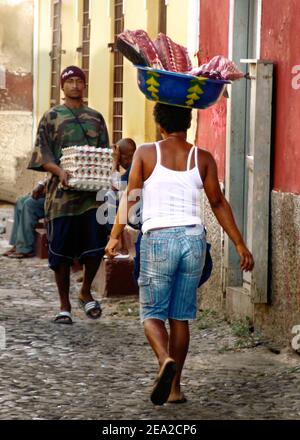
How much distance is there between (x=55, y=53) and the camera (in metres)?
18.6

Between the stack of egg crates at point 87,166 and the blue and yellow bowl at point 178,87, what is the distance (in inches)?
99.3

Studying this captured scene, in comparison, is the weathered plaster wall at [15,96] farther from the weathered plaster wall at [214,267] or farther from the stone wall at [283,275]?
the stone wall at [283,275]

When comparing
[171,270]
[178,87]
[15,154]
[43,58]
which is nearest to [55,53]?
[43,58]

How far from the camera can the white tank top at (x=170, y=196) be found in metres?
6.84

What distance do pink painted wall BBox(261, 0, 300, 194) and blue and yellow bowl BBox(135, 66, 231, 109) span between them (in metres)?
1.60

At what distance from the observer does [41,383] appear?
294 inches

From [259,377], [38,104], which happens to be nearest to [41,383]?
[259,377]

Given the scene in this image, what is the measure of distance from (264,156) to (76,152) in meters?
1.41

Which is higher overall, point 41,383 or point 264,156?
point 264,156

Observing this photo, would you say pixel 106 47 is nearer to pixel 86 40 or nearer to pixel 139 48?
pixel 86 40

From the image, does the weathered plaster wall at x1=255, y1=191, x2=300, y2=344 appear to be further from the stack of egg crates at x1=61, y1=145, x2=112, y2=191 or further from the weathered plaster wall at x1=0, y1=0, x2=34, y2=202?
the weathered plaster wall at x1=0, y1=0, x2=34, y2=202

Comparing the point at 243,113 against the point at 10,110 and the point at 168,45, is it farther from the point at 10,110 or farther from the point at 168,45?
the point at 10,110

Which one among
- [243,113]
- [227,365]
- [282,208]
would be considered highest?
[243,113]

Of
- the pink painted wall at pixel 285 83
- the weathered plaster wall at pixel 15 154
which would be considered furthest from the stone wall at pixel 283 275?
the weathered plaster wall at pixel 15 154
